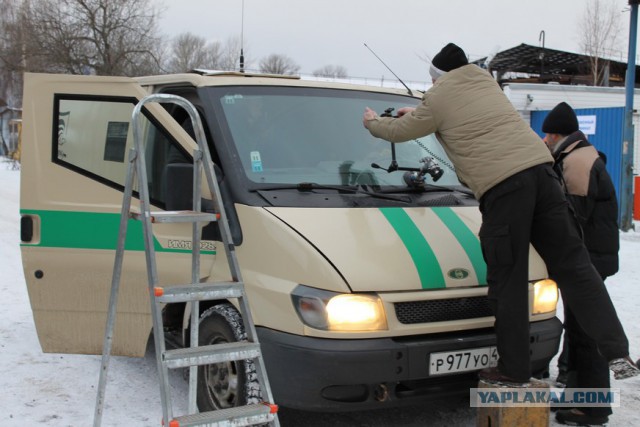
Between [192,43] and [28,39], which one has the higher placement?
[192,43]

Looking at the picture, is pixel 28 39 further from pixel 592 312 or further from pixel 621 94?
pixel 592 312

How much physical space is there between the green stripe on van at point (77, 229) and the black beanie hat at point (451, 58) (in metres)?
2.17

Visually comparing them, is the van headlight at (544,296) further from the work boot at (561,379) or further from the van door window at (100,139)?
the van door window at (100,139)

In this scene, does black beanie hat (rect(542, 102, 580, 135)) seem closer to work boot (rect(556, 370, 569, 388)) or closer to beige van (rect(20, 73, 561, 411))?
beige van (rect(20, 73, 561, 411))

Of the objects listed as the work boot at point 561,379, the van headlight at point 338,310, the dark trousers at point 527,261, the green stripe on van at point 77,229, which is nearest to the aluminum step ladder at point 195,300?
the van headlight at point 338,310

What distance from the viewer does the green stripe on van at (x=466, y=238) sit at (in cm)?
381

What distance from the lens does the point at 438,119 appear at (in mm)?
3822

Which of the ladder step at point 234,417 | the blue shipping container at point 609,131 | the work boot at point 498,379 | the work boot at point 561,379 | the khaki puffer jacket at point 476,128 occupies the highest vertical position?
the blue shipping container at point 609,131

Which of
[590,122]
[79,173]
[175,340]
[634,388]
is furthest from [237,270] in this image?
[590,122]

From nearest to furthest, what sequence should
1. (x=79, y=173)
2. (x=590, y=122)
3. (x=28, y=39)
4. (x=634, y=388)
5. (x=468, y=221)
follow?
(x=468, y=221) < (x=79, y=173) < (x=634, y=388) < (x=590, y=122) < (x=28, y=39)

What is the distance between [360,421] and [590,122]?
1348 centimetres

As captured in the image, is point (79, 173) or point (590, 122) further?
point (590, 122)

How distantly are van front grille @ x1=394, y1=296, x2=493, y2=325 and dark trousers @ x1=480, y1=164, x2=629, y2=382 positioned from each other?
148 mm

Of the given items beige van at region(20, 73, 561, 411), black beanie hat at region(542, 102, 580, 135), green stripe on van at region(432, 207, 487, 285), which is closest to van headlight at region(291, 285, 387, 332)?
beige van at region(20, 73, 561, 411)
